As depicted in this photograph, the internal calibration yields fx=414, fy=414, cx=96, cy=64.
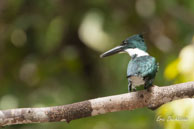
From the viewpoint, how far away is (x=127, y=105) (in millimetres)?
2459

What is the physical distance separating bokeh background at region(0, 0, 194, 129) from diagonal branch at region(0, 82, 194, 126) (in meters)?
1.98

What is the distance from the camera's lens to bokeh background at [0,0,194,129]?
4680mm

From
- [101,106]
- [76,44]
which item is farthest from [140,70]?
[76,44]

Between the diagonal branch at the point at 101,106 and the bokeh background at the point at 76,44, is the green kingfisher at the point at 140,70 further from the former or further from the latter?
the bokeh background at the point at 76,44

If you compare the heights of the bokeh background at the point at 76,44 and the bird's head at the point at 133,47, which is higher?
the bokeh background at the point at 76,44

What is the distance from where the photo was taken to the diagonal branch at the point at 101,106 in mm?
2445

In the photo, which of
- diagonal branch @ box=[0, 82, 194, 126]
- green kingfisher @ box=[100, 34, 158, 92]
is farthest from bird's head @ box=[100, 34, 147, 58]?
diagonal branch @ box=[0, 82, 194, 126]

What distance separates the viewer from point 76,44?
5676mm

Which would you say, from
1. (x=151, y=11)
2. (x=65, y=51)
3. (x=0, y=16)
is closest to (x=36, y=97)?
(x=65, y=51)

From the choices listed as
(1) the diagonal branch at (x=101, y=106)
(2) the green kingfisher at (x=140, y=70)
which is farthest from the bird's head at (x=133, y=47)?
(1) the diagonal branch at (x=101, y=106)

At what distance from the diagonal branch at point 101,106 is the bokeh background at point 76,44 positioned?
1981mm

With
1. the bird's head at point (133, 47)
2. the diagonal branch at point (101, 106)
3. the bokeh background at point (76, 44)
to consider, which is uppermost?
the bokeh background at point (76, 44)

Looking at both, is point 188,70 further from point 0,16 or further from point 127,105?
point 0,16

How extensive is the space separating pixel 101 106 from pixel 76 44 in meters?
3.28
